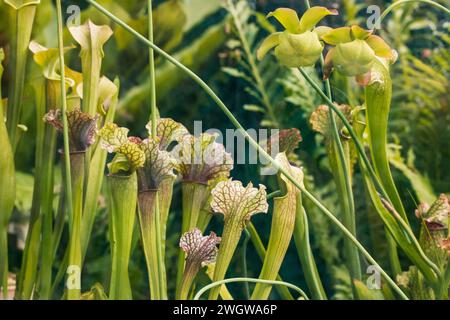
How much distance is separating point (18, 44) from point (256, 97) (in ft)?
3.60

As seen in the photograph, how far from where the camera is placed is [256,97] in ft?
5.60

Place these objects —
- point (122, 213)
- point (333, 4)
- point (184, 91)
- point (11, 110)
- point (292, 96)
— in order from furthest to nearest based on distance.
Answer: point (184, 91)
point (333, 4)
point (292, 96)
point (11, 110)
point (122, 213)

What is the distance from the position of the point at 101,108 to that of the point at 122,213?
14 centimetres

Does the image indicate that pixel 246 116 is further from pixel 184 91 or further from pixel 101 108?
pixel 101 108

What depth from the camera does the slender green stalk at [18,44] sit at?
0.64 meters

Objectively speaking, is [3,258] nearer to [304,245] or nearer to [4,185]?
[4,185]

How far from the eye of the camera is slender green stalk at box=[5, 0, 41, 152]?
637 millimetres

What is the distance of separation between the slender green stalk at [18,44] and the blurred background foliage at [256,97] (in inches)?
26.5

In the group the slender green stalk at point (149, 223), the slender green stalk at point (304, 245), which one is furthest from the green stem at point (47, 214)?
the slender green stalk at point (304, 245)

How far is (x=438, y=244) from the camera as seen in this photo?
65cm

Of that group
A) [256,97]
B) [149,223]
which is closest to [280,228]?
[149,223]

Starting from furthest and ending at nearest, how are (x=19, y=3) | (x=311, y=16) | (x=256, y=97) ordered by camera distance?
(x=256, y=97)
(x=19, y=3)
(x=311, y=16)
